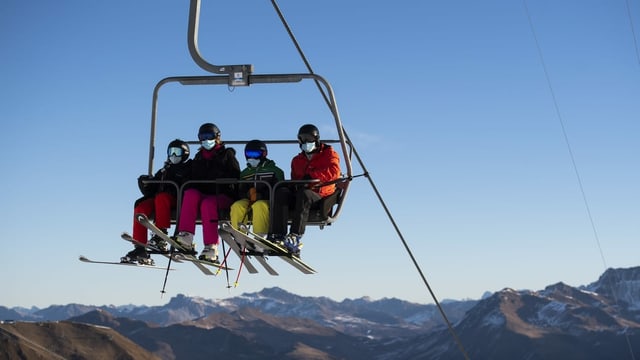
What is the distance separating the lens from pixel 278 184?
1430 centimetres

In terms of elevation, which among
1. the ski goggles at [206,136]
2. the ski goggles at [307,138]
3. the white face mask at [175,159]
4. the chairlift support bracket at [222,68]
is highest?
the chairlift support bracket at [222,68]

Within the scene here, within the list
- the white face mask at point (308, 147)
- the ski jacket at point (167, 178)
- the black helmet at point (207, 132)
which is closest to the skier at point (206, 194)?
the black helmet at point (207, 132)

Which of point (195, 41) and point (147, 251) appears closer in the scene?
point (195, 41)

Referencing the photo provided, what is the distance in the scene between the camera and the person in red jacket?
46.7 feet

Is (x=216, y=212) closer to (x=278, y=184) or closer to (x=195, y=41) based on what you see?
(x=278, y=184)

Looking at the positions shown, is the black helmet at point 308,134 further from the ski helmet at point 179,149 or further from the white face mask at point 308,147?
the ski helmet at point 179,149

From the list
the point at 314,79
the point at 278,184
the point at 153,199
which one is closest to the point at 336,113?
the point at 314,79

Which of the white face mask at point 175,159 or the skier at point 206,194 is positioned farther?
the white face mask at point 175,159

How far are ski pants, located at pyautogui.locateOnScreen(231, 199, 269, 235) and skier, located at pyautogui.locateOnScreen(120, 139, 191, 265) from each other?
119 cm

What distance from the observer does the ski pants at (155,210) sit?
14.9m

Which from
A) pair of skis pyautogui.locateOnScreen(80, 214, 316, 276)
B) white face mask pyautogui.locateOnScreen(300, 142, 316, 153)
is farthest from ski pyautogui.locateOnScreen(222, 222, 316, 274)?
white face mask pyautogui.locateOnScreen(300, 142, 316, 153)

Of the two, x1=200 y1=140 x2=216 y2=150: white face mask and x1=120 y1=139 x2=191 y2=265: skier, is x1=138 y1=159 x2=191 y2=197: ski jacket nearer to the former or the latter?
x1=120 y1=139 x2=191 y2=265: skier

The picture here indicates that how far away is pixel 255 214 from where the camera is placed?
1408cm

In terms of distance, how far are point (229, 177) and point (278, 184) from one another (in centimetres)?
91
